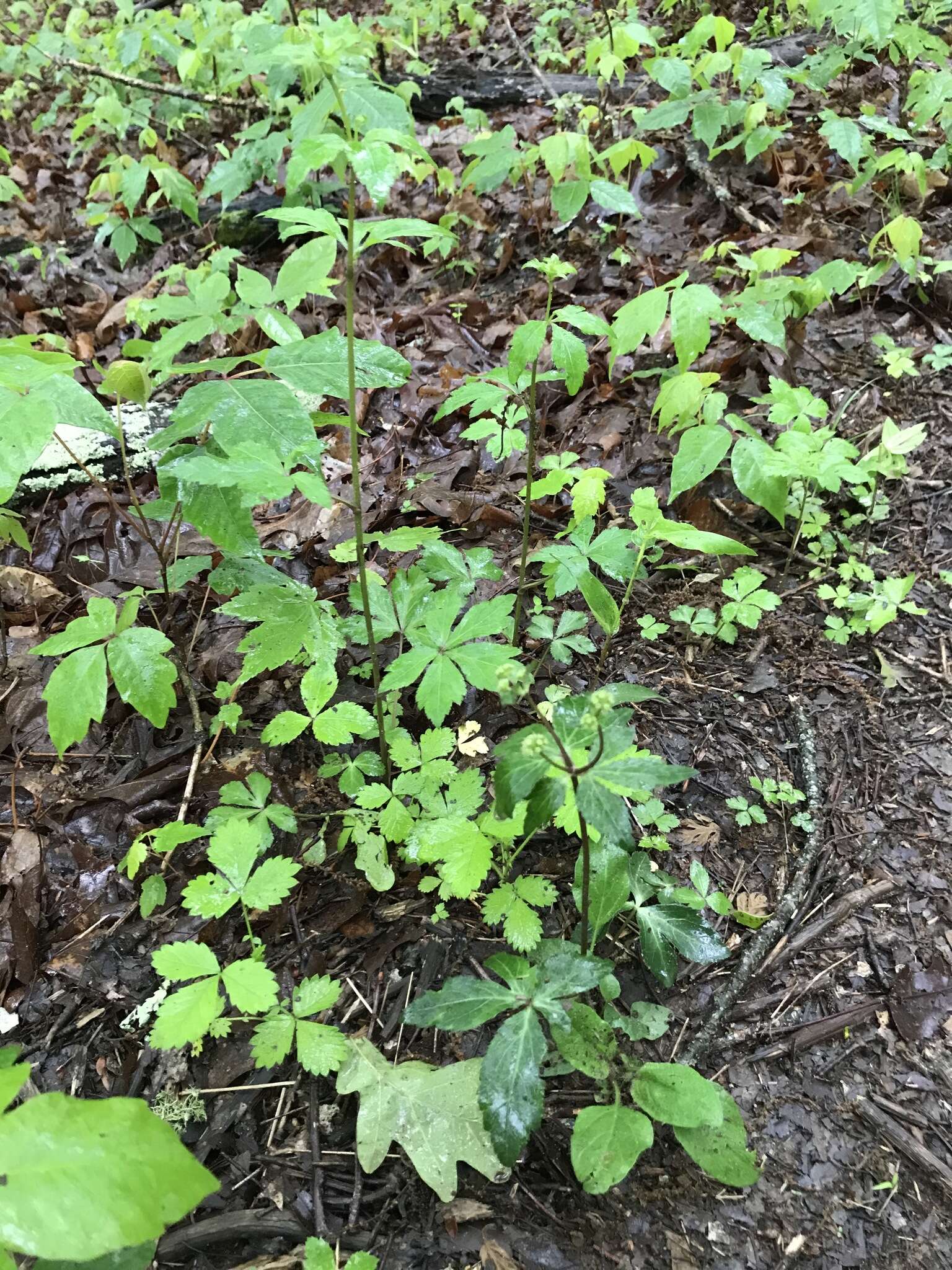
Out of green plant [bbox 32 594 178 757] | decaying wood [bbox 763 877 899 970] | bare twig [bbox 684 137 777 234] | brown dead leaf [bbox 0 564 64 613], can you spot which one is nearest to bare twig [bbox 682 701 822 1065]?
decaying wood [bbox 763 877 899 970]

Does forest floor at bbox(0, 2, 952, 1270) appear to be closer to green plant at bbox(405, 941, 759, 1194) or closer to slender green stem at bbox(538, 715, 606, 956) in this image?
green plant at bbox(405, 941, 759, 1194)

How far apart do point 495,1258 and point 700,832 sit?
1036mm

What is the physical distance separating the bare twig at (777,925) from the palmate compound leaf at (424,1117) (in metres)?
0.47

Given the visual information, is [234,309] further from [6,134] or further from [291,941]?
[6,134]

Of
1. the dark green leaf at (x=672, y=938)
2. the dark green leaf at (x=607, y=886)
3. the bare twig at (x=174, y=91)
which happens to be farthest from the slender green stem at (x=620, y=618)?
the bare twig at (x=174, y=91)

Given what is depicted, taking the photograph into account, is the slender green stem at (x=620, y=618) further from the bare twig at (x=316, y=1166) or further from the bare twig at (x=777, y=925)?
the bare twig at (x=316, y=1166)

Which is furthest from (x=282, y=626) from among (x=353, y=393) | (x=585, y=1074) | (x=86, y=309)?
(x=86, y=309)

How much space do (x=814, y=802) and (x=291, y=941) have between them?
1442mm

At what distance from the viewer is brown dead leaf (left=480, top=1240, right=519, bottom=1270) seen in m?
1.27

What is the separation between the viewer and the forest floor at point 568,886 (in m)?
1.35

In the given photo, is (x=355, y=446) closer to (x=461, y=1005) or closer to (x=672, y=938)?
(x=461, y=1005)

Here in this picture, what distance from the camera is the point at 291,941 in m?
1.77

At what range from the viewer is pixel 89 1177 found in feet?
2.94

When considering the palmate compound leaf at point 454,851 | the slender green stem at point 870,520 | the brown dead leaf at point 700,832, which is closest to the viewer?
the palmate compound leaf at point 454,851
